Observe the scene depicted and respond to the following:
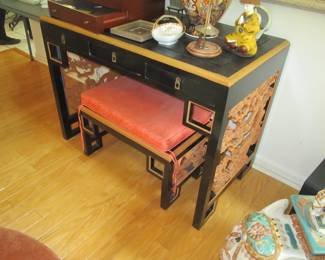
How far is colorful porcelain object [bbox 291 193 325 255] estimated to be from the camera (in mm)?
842

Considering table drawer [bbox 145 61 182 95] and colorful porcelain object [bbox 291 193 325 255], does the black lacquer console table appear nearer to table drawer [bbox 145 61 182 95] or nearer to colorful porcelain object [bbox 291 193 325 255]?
table drawer [bbox 145 61 182 95]

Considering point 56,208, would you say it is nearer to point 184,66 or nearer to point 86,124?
point 86,124

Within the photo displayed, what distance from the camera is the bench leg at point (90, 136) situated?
1.51 metres

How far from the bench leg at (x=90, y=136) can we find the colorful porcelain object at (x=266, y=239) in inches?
35.3

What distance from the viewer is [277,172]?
60.4 inches

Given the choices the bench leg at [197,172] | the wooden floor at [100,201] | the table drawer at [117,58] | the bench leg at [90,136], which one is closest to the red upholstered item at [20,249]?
the wooden floor at [100,201]

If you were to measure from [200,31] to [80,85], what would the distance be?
1032 millimetres

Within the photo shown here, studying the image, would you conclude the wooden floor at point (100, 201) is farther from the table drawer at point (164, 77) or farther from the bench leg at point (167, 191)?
the table drawer at point (164, 77)

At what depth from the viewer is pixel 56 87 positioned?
154 cm

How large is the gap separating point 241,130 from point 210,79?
0.36 meters

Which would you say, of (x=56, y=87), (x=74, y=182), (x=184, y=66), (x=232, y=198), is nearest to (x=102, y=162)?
(x=74, y=182)

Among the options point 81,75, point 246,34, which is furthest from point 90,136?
point 246,34

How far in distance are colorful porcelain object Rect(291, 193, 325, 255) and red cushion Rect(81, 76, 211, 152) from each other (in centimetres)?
45

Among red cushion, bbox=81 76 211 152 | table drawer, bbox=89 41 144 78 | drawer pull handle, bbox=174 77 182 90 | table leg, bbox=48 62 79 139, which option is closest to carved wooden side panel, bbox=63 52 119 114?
table leg, bbox=48 62 79 139
